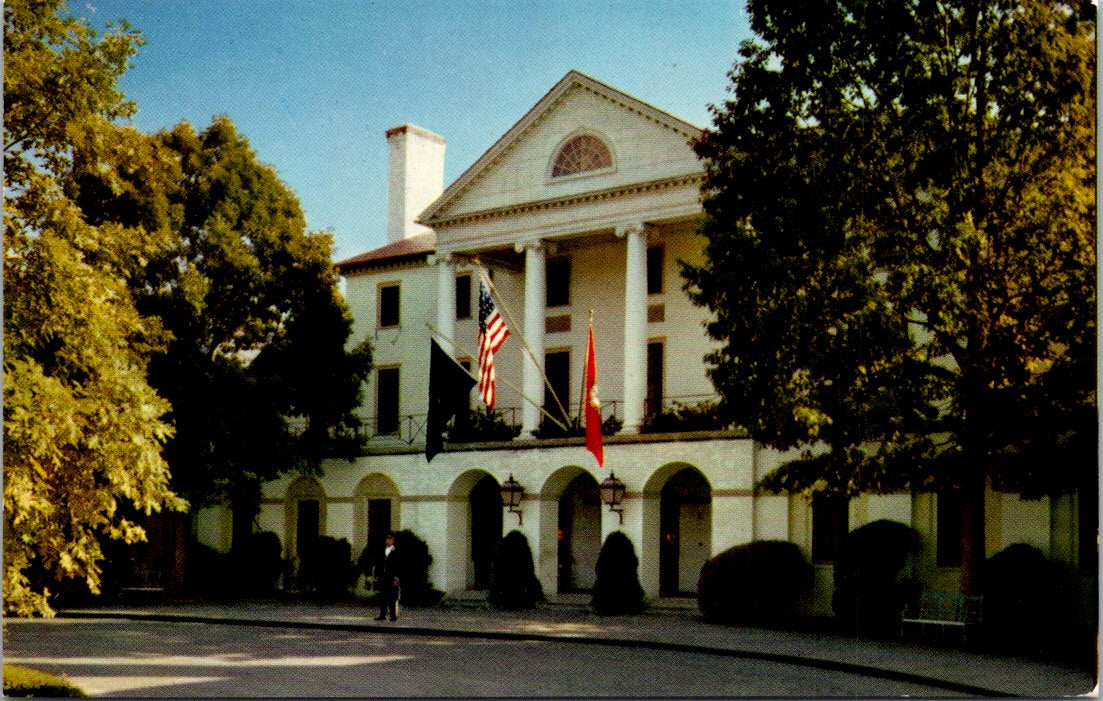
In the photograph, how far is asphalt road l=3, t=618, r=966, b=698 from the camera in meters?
14.4

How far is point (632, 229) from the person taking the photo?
28.0 metres

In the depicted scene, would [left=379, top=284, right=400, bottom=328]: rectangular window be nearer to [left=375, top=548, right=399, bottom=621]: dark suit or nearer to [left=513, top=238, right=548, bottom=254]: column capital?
[left=513, top=238, right=548, bottom=254]: column capital

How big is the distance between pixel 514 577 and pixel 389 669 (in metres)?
11.1

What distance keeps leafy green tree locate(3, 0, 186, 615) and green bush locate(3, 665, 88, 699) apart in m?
0.70

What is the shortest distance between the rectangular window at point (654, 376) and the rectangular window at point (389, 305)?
7622 millimetres

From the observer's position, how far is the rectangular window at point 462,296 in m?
32.7

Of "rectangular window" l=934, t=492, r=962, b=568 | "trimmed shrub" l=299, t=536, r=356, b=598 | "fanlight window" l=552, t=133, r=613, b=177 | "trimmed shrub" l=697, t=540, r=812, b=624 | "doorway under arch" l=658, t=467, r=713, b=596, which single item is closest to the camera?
"rectangular window" l=934, t=492, r=962, b=568

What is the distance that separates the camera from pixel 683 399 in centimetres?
2870

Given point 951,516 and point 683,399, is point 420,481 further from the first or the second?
point 951,516

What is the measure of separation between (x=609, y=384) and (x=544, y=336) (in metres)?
2.35

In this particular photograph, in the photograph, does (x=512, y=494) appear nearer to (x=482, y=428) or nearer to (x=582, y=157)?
(x=482, y=428)

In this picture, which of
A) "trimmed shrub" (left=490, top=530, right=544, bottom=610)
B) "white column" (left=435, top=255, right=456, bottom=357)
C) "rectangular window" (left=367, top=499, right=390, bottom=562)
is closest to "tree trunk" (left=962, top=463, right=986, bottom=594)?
"trimmed shrub" (left=490, top=530, right=544, bottom=610)

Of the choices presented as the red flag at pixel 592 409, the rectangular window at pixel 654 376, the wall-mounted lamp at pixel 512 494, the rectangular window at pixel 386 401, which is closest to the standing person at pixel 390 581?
the red flag at pixel 592 409

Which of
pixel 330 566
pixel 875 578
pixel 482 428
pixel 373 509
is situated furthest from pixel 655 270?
pixel 330 566
